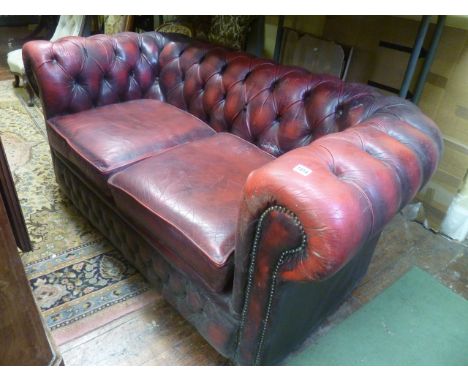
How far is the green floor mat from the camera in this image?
1.16m

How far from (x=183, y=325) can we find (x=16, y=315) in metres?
0.57

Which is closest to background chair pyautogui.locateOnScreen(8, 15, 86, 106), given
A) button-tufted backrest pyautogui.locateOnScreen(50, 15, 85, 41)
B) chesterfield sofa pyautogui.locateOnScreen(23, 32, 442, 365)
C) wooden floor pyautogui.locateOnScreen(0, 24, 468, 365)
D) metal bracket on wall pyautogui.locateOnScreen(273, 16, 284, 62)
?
button-tufted backrest pyautogui.locateOnScreen(50, 15, 85, 41)

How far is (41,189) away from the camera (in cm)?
182

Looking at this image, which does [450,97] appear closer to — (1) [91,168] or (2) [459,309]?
(2) [459,309]

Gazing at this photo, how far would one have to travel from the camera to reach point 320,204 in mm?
643

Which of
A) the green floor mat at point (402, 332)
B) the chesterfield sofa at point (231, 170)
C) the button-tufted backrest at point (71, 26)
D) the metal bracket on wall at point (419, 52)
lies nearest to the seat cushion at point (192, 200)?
the chesterfield sofa at point (231, 170)

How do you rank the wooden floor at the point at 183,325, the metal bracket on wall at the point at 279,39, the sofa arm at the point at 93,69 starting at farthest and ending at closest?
the metal bracket on wall at the point at 279,39 < the sofa arm at the point at 93,69 < the wooden floor at the point at 183,325

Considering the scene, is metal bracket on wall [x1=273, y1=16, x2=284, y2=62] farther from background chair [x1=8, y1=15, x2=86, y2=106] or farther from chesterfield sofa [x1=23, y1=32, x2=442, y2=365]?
background chair [x1=8, y1=15, x2=86, y2=106]

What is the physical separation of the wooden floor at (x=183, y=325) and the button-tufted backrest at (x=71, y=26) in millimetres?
2141

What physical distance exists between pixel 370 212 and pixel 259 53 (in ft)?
4.88

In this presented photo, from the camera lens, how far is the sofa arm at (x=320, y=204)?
652mm

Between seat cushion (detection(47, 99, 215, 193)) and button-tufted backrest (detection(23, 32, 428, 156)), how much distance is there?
0.08 meters

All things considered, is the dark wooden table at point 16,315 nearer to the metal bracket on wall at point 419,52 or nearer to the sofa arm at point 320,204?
the sofa arm at point 320,204
